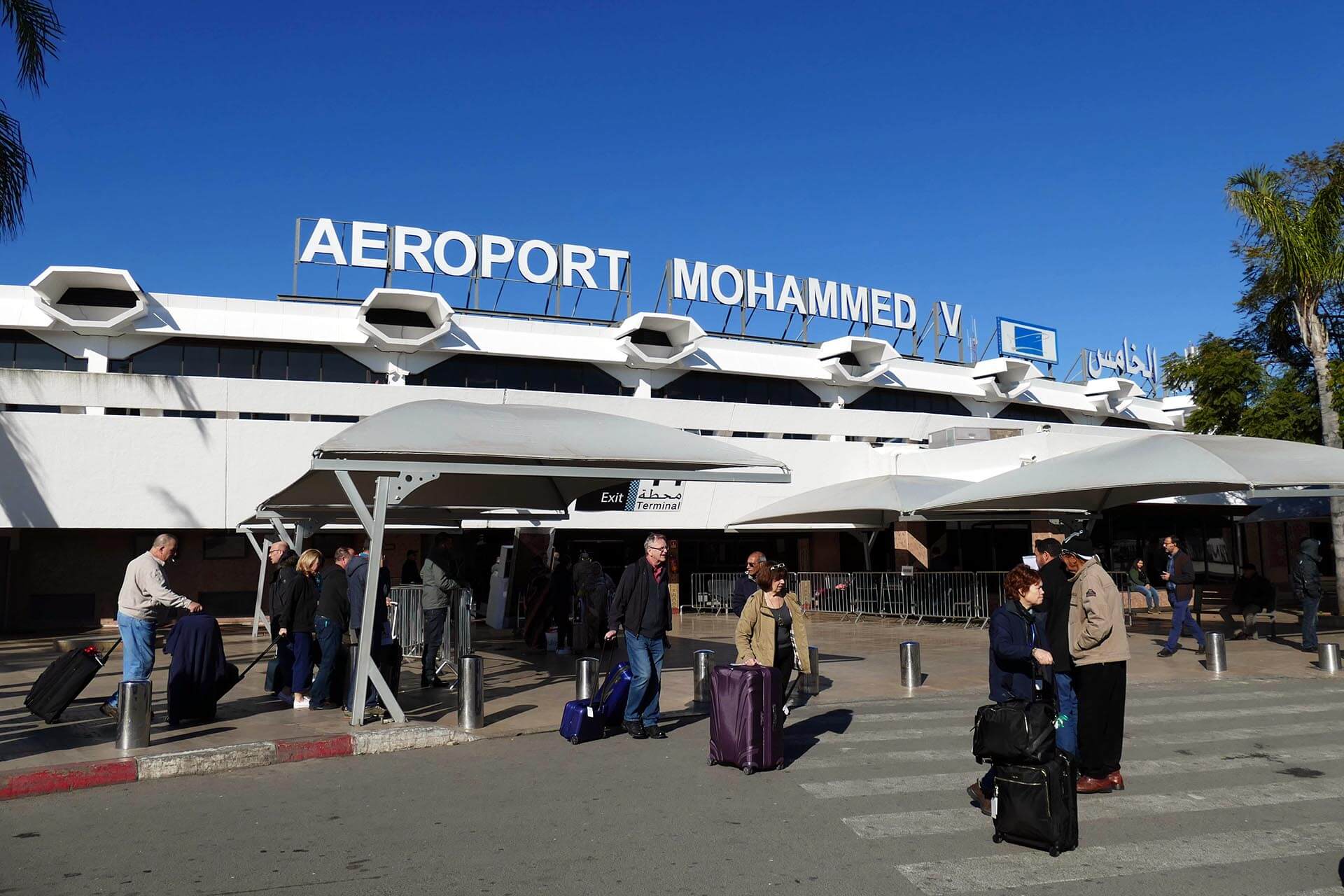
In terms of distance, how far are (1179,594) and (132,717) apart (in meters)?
14.5

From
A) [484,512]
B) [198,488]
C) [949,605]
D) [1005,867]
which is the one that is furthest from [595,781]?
[198,488]

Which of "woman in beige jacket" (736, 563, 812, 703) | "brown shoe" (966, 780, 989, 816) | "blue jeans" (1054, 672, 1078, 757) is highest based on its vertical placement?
"woman in beige jacket" (736, 563, 812, 703)

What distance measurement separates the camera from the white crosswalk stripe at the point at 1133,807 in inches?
235

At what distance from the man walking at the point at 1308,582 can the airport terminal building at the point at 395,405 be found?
1306cm

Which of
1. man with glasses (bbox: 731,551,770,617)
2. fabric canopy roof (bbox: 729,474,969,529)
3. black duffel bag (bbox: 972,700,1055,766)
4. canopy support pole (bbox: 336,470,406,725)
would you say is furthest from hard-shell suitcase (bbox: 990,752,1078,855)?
fabric canopy roof (bbox: 729,474,969,529)

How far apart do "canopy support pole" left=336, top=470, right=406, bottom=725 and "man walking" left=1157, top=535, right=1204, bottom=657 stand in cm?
1192

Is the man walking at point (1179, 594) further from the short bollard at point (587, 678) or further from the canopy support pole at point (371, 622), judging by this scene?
the canopy support pole at point (371, 622)

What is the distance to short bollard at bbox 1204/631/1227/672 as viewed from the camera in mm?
13055

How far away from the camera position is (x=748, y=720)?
7516mm

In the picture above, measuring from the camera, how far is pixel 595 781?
7.35 m

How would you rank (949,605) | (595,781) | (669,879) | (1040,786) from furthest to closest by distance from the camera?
(949,605) → (595,781) → (1040,786) → (669,879)

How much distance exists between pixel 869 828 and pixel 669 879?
153 cm

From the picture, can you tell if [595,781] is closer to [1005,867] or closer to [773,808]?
[773,808]

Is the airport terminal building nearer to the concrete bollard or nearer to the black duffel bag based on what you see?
the concrete bollard
